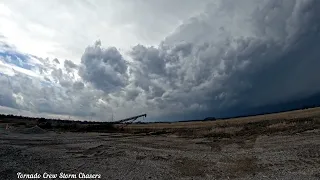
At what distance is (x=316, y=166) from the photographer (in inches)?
953

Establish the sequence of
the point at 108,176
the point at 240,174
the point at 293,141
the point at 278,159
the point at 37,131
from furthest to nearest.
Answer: the point at 37,131 < the point at 293,141 < the point at 278,159 < the point at 240,174 < the point at 108,176

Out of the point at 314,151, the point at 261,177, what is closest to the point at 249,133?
the point at 314,151

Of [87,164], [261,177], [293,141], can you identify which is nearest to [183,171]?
→ [261,177]

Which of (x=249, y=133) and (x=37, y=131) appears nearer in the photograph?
(x=249, y=133)

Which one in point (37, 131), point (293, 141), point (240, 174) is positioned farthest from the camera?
point (37, 131)

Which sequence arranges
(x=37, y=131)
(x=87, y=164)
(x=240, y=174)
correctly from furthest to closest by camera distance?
(x=37, y=131)
(x=87, y=164)
(x=240, y=174)

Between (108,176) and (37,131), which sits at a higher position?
(37,131)

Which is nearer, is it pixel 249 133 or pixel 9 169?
pixel 9 169

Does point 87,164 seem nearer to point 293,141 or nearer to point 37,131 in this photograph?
point 293,141

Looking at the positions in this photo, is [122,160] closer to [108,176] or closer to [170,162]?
[170,162]

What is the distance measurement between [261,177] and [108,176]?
9973 millimetres

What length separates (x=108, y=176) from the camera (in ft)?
70.3

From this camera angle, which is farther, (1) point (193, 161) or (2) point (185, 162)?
(1) point (193, 161)

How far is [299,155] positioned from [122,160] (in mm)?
14518
